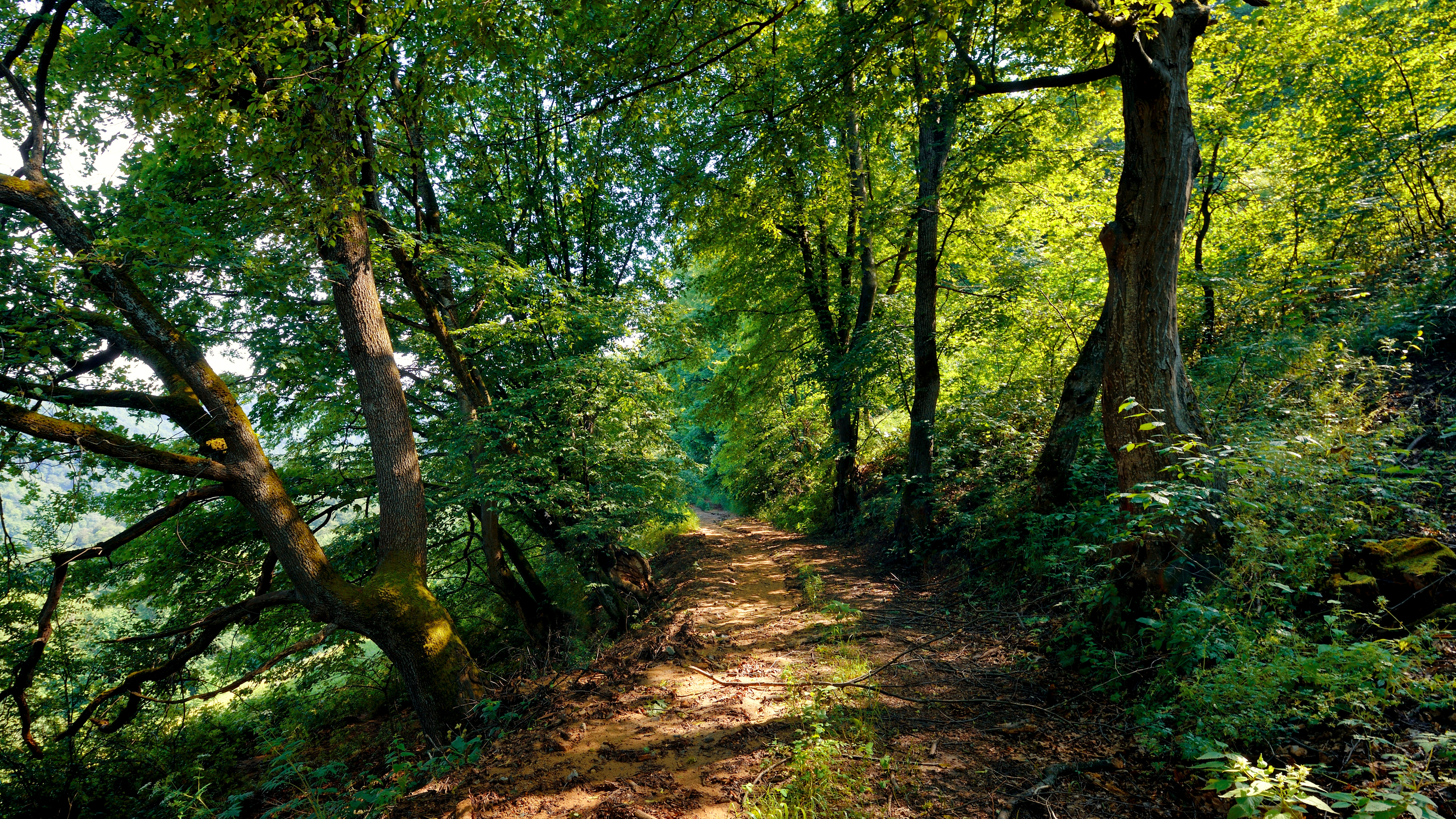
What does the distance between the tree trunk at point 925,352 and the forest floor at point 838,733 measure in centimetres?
208

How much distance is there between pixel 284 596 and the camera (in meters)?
5.34

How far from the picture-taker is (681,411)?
11.0m

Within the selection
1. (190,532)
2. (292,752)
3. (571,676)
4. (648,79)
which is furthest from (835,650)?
(190,532)

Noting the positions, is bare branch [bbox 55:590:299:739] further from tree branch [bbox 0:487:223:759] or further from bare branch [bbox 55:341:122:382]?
bare branch [bbox 55:341:122:382]

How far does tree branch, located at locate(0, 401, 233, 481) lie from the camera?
415cm

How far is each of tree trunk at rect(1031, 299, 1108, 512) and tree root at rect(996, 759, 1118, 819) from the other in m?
3.74

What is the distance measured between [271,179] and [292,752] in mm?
4679

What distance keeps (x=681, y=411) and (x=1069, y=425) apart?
688cm

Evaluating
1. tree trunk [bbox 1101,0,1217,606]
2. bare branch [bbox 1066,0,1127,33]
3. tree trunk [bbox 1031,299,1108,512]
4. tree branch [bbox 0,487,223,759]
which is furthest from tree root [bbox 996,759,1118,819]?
tree branch [bbox 0,487,223,759]

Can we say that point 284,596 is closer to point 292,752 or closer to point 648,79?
point 292,752

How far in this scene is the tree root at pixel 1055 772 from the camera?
2898mm

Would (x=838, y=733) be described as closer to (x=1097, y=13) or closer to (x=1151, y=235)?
(x=1151, y=235)

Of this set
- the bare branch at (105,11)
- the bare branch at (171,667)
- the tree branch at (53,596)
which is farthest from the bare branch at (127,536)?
the bare branch at (105,11)

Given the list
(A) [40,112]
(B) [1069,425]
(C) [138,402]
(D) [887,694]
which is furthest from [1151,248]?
(A) [40,112]
